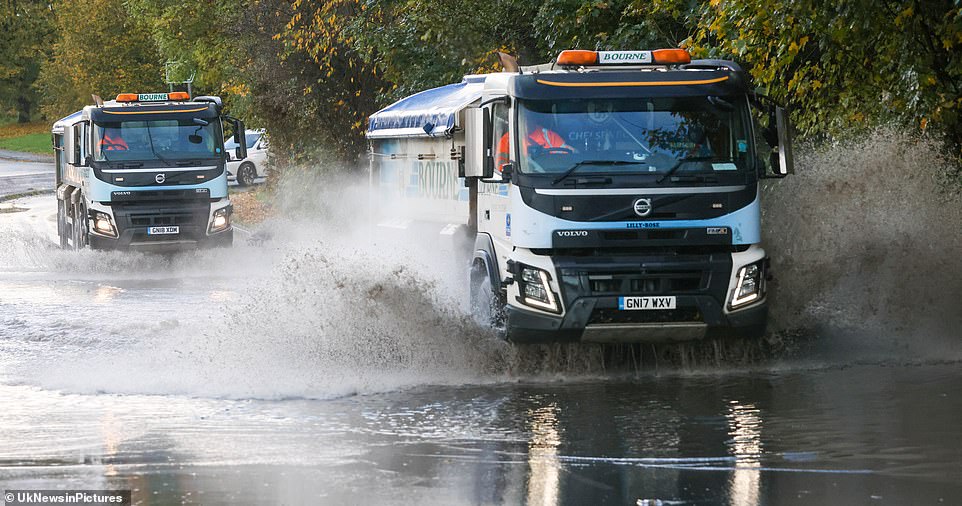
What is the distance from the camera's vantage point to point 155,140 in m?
23.0

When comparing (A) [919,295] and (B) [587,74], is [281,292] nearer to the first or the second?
(B) [587,74]

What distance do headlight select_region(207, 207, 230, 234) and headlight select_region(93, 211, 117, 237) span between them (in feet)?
5.02

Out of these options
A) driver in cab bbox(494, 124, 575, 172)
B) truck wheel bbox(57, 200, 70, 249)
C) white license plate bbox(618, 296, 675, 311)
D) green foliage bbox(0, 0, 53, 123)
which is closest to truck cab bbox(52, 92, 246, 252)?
truck wheel bbox(57, 200, 70, 249)

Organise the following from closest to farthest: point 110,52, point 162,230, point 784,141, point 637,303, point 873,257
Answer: point 637,303 < point 784,141 < point 873,257 < point 162,230 < point 110,52

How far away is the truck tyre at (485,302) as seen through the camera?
11.7m

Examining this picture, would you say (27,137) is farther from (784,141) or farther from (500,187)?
(784,141)

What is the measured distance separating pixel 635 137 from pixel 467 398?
249 cm

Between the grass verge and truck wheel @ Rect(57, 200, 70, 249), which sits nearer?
truck wheel @ Rect(57, 200, 70, 249)

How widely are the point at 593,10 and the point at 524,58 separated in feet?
14.0

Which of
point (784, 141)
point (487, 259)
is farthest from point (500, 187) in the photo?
point (784, 141)

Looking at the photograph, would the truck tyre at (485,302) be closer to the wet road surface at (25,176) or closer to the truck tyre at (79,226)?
the truck tyre at (79,226)

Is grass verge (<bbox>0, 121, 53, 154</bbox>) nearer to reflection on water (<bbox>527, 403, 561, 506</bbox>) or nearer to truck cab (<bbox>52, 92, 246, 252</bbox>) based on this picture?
truck cab (<bbox>52, 92, 246, 252</bbox>)

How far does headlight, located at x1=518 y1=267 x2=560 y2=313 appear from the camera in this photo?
11156 millimetres

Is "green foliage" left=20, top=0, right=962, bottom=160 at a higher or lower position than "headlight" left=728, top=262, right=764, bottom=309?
higher
